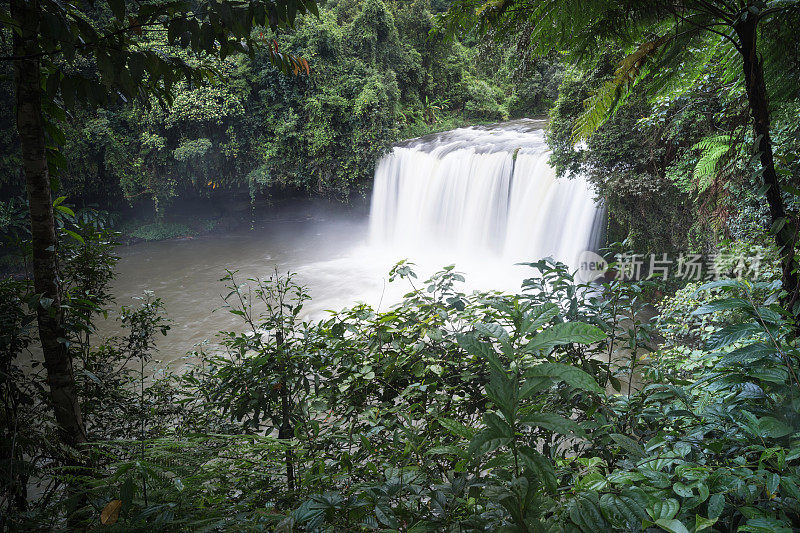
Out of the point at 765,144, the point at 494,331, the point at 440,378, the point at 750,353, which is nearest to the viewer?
the point at 494,331

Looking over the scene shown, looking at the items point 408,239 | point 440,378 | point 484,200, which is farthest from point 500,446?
point 408,239

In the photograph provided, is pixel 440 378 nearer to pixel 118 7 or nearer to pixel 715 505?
pixel 715 505

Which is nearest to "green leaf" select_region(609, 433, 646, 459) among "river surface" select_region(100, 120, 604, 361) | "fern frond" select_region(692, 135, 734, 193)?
"fern frond" select_region(692, 135, 734, 193)

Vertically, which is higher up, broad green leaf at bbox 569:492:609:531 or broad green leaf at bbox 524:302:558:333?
broad green leaf at bbox 524:302:558:333

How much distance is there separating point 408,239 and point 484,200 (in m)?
3.38

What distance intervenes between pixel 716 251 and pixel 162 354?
9.01 metres

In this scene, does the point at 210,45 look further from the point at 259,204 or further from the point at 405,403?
the point at 259,204

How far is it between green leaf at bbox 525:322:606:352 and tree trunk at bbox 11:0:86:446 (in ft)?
5.98

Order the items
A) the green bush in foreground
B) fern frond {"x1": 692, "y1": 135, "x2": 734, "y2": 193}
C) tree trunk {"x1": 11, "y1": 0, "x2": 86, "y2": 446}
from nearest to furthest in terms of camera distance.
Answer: the green bush in foreground < tree trunk {"x1": 11, "y1": 0, "x2": 86, "y2": 446} < fern frond {"x1": 692, "y1": 135, "x2": 734, "y2": 193}

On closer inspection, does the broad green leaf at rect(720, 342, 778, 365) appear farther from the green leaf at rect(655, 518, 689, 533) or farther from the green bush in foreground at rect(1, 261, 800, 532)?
the green leaf at rect(655, 518, 689, 533)

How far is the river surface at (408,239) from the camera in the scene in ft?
29.3

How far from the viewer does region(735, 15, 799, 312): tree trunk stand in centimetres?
153

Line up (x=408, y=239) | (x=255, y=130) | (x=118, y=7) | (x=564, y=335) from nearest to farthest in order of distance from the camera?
(x=564, y=335) < (x=118, y=7) < (x=408, y=239) < (x=255, y=130)

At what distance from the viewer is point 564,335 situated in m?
0.88
